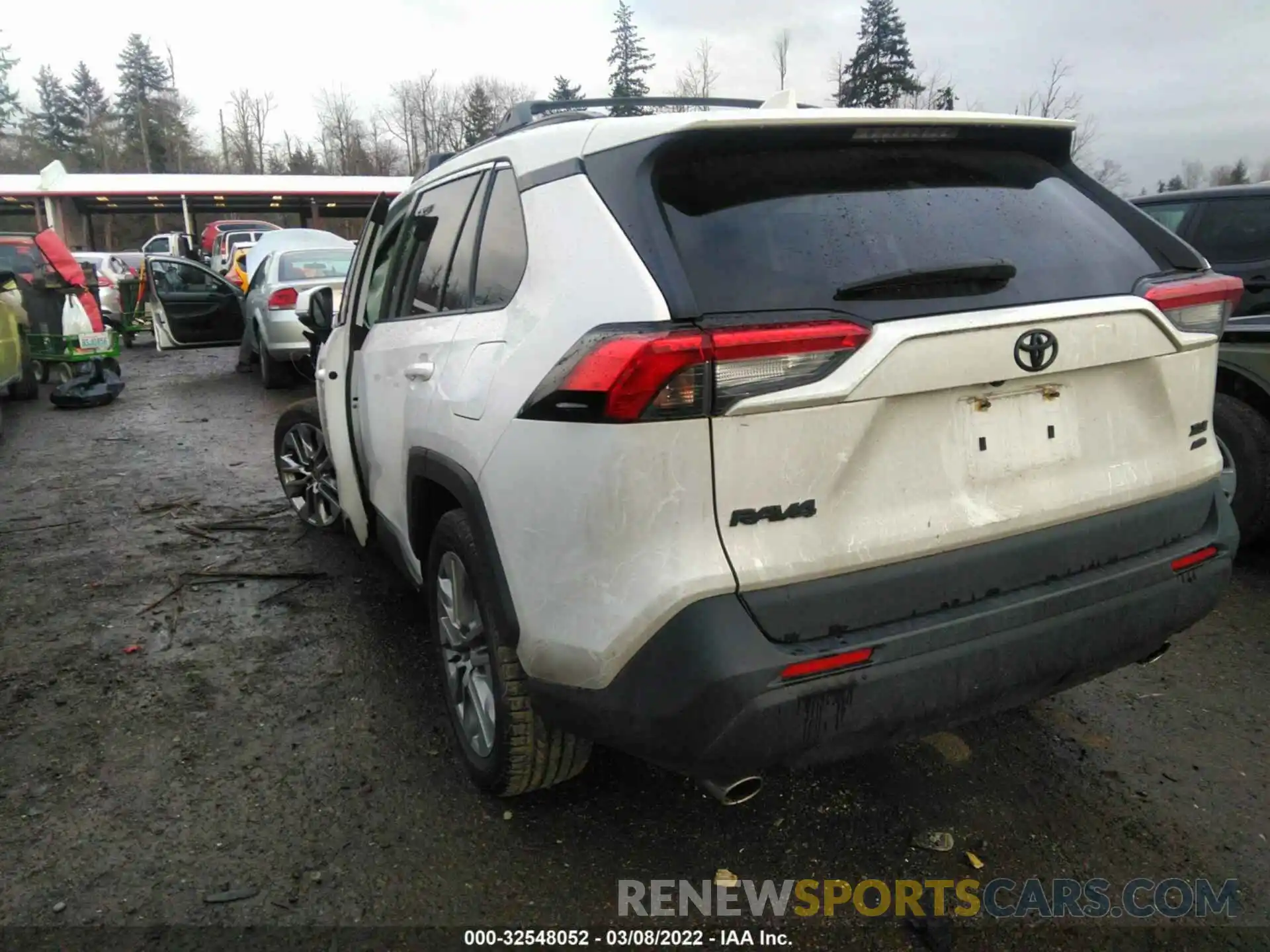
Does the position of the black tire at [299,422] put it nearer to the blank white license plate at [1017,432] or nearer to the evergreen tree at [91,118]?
the blank white license plate at [1017,432]

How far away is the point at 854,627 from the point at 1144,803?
1.41m

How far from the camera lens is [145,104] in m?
78.1

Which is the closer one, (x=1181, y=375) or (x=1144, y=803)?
(x=1181, y=375)

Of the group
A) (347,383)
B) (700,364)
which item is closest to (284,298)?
(347,383)

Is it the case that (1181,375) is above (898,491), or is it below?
above

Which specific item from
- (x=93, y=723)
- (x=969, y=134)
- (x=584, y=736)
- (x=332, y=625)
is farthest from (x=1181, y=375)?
(x=93, y=723)

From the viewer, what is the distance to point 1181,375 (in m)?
2.31

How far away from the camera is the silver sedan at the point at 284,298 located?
1042 centimetres

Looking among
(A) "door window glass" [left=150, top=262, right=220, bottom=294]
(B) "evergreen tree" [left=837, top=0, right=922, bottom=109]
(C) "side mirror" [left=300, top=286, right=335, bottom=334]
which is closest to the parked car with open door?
(A) "door window glass" [left=150, top=262, right=220, bottom=294]

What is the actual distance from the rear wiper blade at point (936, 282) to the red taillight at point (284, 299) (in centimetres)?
965

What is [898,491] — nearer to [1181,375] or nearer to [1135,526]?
[1135,526]

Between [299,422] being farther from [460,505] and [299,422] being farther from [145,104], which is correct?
[145,104]

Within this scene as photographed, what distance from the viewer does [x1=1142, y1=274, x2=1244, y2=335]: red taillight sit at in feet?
7.39

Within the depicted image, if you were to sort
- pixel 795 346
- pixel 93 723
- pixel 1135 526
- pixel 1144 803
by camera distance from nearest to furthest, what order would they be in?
pixel 795 346 → pixel 1135 526 → pixel 1144 803 → pixel 93 723
